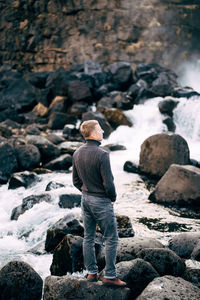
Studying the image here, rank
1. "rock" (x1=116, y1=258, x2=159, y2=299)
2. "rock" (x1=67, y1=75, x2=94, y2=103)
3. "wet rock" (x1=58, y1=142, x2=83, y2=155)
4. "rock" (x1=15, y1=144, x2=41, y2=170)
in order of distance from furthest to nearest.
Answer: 1. "rock" (x1=67, y1=75, x2=94, y2=103)
2. "wet rock" (x1=58, y1=142, x2=83, y2=155)
3. "rock" (x1=15, y1=144, x2=41, y2=170)
4. "rock" (x1=116, y1=258, x2=159, y2=299)

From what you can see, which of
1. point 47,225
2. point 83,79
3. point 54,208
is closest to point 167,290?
point 47,225

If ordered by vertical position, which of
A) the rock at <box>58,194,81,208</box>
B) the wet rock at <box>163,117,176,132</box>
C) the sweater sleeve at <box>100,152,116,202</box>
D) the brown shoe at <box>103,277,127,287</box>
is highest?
the sweater sleeve at <box>100,152,116,202</box>

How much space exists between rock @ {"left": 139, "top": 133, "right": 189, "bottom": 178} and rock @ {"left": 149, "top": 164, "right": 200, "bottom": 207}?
5.78ft

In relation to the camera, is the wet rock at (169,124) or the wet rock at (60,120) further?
the wet rock at (60,120)

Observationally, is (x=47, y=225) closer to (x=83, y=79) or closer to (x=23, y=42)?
(x=83, y=79)

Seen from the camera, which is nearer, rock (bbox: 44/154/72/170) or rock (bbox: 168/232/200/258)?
rock (bbox: 168/232/200/258)

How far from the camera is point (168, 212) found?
26.8 ft

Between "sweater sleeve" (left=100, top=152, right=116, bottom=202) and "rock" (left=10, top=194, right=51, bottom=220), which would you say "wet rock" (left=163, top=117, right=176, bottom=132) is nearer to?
"rock" (left=10, top=194, right=51, bottom=220)

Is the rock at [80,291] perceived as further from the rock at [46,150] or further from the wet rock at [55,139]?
the wet rock at [55,139]

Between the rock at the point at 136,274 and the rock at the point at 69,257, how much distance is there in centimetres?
107

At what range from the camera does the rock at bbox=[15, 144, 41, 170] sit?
1284cm

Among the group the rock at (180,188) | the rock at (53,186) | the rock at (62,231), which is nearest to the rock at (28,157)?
the rock at (53,186)

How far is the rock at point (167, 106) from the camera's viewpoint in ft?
65.6

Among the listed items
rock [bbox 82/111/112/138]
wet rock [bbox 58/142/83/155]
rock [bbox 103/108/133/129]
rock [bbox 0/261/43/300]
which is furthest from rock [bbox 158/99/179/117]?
rock [bbox 0/261/43/300]
